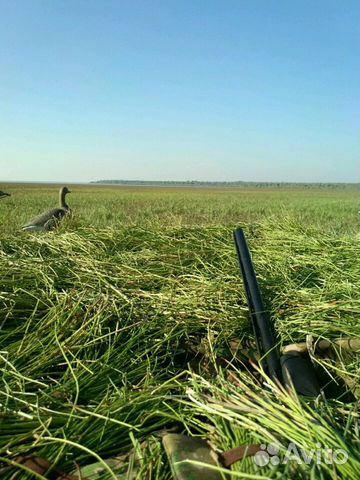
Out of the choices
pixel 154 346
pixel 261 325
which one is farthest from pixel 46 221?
pixel 261 325

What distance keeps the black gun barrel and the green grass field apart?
5.0 inches

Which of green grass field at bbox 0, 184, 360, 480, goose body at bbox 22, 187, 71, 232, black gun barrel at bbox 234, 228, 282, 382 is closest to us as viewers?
green grass field at bbox 0, 184, 360, 480

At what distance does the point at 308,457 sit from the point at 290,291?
1.58 metres

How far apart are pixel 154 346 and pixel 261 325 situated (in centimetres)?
59

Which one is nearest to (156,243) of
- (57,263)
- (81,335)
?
(57,263)

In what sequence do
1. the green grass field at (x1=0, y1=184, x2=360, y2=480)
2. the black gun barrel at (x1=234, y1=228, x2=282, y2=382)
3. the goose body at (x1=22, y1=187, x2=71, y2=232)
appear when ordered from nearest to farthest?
the green grass field at (x1=0, y1=184, x2=360, y2=480)
the black gun barrel at (x1=234, y1=228, x2=282, y2=382)
the goose body at (x1=22, y1=187, x2=71, y2=232)

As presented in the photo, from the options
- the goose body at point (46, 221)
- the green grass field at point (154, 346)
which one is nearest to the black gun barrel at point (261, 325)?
the green grass field at point (154, 346)

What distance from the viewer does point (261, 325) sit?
2.04 meters

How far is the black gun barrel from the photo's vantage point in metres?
1.81

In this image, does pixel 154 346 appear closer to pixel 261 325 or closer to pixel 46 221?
pixel 261 325

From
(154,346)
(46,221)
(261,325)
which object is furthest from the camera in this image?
(46,221)

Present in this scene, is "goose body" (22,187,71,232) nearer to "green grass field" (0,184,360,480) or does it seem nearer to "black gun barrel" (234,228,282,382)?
"green grass field" (0,184,360,480)

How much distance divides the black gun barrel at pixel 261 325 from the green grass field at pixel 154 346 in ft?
0.41

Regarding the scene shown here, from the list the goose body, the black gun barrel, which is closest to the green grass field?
the black gun barrel
